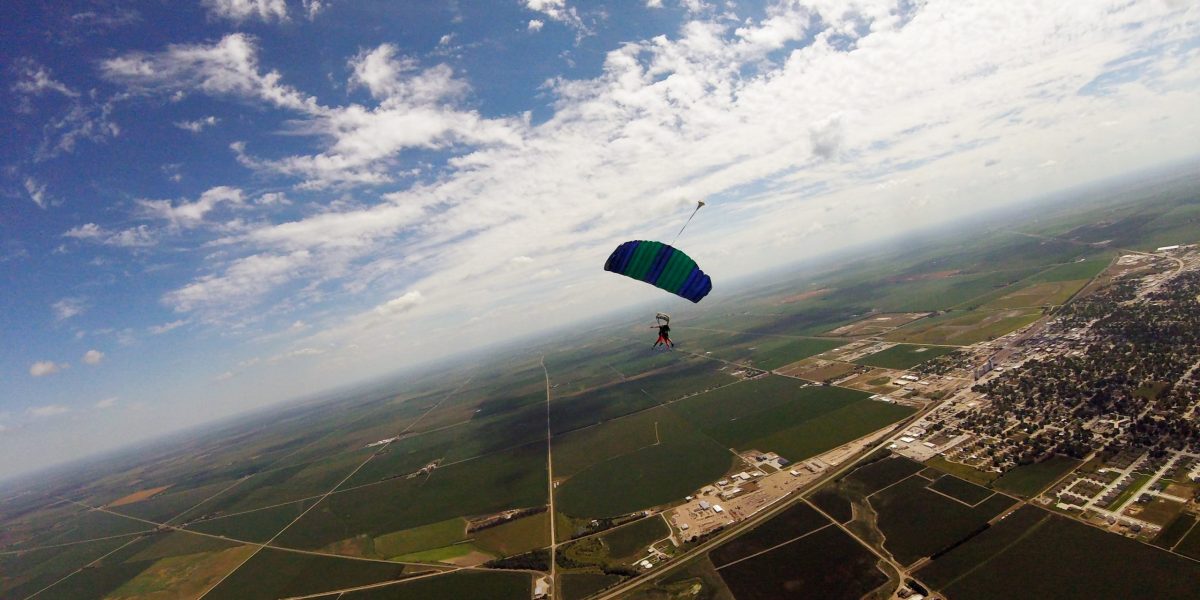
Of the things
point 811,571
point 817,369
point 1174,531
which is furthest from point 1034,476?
point 817,369

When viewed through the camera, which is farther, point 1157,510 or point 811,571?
point 811,571

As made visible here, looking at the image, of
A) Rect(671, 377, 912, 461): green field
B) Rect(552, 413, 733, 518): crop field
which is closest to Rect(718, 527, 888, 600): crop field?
Rect(552, 413, 733, 518): crop field

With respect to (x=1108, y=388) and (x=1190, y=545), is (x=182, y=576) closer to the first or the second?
(x=1190, y=545)

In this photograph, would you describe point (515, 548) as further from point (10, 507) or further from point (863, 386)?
point (10, 507)

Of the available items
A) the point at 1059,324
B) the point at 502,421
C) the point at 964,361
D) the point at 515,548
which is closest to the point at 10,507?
the point at 502,421

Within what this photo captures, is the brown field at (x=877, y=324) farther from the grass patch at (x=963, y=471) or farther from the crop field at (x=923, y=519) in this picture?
the crop field at (x=923, y=519)

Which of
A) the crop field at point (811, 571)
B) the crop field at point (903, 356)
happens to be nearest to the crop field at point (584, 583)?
the crop field at point (811, 571)

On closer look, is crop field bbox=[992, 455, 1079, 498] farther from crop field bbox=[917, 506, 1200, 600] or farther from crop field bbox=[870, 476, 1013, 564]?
crop field bbox=[917, 506, 1200, 600]
